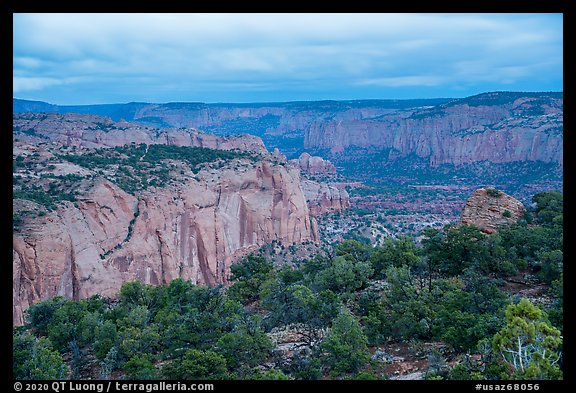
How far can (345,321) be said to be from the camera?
13250 millimetres

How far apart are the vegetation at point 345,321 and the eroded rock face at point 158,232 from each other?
8375 millimetres

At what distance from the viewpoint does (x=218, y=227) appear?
4506 cm

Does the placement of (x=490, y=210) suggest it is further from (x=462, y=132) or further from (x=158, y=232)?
(x=462, y=132)

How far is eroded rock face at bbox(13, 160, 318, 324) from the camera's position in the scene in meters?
28.7

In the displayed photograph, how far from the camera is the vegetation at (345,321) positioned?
35.6 ft

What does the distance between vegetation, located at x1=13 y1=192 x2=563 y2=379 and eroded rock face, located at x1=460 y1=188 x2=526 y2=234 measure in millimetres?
844

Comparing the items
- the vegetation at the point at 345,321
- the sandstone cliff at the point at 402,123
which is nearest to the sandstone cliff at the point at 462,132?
the sandstone cliff at the point at 402,123

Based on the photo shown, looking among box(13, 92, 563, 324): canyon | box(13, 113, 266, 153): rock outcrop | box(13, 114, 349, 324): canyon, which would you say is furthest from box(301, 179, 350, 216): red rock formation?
box(13, 114, 349, 324): canyon

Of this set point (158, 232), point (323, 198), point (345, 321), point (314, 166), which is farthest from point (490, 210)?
point (314, 166)

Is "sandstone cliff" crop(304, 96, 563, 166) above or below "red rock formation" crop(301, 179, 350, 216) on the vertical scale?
above

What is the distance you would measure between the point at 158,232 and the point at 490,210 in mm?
26183

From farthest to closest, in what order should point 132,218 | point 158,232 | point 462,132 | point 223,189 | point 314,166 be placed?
point 462,132
point 314,166
point 223,189
point 158,232
point 132,218

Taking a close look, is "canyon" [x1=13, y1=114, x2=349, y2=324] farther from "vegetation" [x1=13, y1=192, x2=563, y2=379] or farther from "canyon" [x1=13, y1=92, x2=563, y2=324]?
"vegetation" [x1=13, y1=192, x2=563, y2=379]
